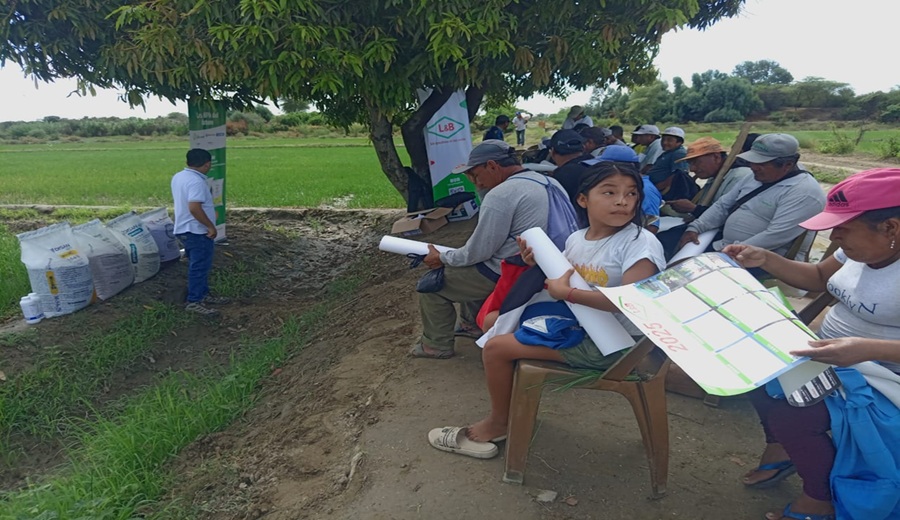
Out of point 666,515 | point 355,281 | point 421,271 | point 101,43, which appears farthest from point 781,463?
point 101,43

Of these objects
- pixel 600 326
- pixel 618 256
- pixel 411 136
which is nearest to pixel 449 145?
pixel 411 136

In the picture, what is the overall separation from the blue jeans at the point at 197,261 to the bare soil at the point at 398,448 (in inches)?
35.8

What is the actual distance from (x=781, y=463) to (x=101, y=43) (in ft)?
20.3

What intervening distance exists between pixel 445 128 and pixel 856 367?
6024 mm

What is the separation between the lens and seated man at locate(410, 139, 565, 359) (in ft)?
10.7

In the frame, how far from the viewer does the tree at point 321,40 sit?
15.3 ft

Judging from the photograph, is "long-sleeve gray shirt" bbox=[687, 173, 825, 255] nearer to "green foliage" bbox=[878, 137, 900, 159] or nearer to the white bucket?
the white bucket

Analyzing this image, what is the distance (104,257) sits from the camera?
586cm

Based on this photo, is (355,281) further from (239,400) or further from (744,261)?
(744,261)

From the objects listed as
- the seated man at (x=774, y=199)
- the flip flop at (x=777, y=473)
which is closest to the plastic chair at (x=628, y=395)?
the flip flop at (x=777, y=473)

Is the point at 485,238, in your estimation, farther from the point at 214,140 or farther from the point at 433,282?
the point at 214,140

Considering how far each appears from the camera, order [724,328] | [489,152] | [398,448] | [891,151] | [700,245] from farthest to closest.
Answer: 1. [891,151]
2. [700,245]
3. [489,152]
4. [398,448]
5. [724,328]

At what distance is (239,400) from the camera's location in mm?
4250

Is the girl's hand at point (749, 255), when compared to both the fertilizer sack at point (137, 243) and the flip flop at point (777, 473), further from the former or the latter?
Answer: the fertilizer sack at point (137, 243)
